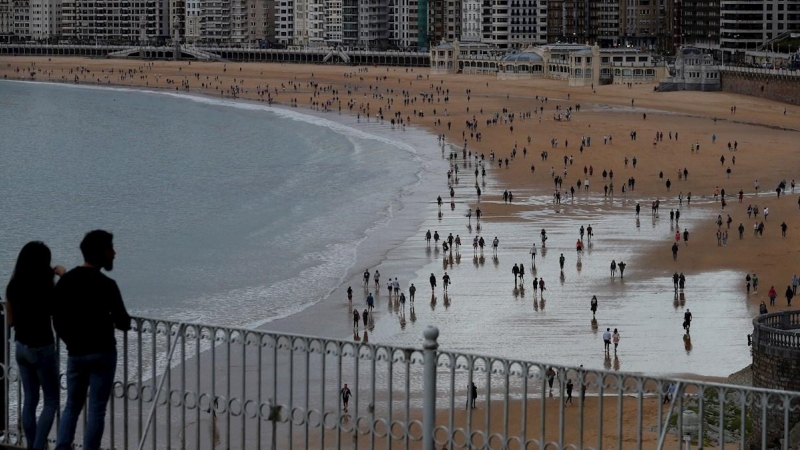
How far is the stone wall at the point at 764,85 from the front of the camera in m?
98.4

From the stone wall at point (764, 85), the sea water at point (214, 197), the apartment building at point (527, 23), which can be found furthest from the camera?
the apartment building at point (527, 23)

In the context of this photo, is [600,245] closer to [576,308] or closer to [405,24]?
[576,308]

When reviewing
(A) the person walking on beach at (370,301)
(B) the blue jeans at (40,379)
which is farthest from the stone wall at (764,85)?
(B) the blue jeans at (40,379)

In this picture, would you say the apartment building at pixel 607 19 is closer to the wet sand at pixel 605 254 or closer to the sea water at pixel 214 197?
the sea water at pixel 214 197

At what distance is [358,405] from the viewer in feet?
50.8

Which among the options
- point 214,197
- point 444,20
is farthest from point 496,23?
point 214,197

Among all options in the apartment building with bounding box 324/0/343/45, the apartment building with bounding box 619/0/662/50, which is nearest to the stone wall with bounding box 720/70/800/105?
the apartment building with bounding box 619/0/662/50

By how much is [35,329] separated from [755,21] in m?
127

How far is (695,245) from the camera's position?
4247 centimetres

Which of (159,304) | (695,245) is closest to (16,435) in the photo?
(159,304)

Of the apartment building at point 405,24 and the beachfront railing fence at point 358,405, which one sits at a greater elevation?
the apartment building at point 405,24

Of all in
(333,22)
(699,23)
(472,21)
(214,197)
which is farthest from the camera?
(333,22)

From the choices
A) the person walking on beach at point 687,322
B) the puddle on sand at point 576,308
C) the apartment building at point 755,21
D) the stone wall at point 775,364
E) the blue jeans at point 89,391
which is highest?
the apartment building at point 755,21

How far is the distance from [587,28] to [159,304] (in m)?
132
